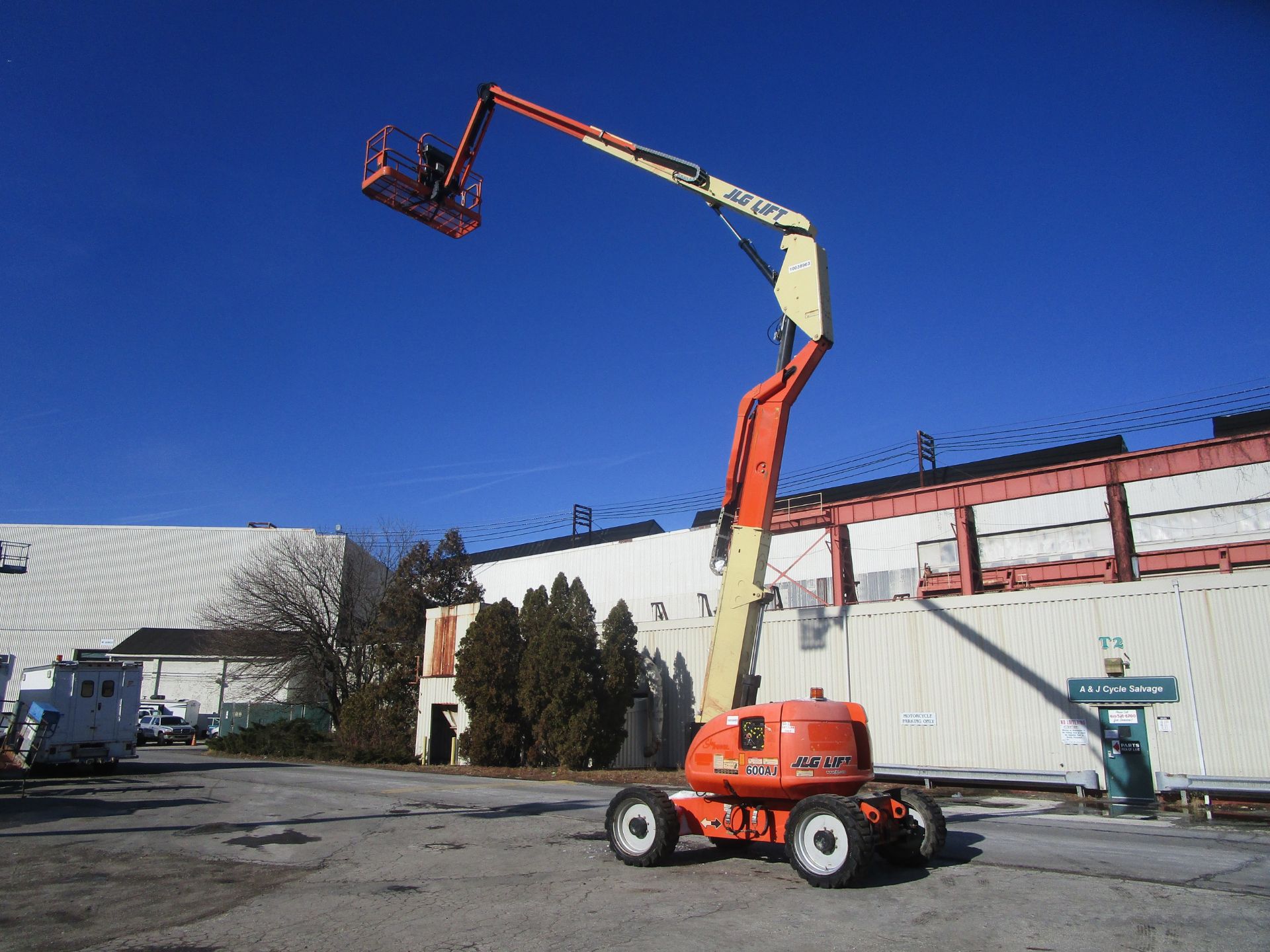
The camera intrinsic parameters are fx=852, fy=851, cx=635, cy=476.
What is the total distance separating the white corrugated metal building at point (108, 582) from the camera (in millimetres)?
62531

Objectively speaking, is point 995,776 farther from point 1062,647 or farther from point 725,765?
point 725,765

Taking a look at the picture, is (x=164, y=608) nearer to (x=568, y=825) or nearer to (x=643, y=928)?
(x=568, y=825)

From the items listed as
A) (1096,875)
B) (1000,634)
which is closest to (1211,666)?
(1000,634)

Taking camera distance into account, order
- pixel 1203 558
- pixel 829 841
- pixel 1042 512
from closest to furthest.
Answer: pixel 829 841 < pixel 1203 558 < pixel 1042 512

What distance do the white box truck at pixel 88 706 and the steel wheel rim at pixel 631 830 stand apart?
751 inches

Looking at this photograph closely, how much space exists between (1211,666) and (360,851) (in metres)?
18.2

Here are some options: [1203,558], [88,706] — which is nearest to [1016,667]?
[1203,558]

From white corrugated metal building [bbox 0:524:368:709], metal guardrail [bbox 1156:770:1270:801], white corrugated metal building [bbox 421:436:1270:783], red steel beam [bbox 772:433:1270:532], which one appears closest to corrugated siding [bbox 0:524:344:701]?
white corrugated metal building [bbox 0:524:368:709]

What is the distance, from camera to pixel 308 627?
145 feet

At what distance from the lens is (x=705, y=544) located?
47562 millimetres

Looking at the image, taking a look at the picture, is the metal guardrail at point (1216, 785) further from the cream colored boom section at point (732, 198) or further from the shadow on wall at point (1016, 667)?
the cream colored boom section at point (732, 198)

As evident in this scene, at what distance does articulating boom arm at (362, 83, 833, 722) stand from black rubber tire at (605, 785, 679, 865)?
208 cm

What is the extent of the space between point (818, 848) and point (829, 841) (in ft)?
0.63

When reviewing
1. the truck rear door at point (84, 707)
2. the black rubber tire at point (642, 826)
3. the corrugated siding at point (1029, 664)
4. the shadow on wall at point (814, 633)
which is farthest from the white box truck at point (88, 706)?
the shadow on wall at point (814, 633)
